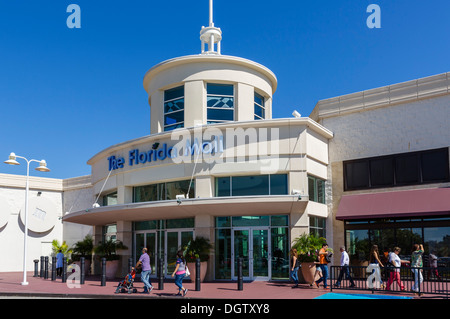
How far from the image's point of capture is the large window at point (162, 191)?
2372 centimetres

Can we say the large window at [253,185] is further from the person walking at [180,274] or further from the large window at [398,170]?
the person walking at [180,274]

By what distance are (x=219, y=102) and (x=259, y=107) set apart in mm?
2825

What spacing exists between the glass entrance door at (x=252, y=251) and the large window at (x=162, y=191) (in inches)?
123

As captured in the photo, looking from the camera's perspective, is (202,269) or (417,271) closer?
(417,271)

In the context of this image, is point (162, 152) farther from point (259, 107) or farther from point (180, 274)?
point (180, 274)

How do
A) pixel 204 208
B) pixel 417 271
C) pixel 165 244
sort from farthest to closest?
pixel 165 244
pixel 204 208
pixel 417 271

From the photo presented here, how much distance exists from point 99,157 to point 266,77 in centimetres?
1100

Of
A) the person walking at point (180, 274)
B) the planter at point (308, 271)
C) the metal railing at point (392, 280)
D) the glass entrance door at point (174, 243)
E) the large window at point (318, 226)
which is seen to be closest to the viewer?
the metal railing at point (392, 280)

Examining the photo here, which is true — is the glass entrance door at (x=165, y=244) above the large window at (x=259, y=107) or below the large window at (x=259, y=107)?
below

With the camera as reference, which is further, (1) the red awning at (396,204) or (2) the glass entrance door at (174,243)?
(2) the glass entrance door at (174,243)

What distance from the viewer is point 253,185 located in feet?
73.3

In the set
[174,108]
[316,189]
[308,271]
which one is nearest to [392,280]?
[308,271]

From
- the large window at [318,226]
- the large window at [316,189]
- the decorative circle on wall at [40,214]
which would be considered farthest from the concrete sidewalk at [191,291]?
the decorative circle on wall at [40,214]
